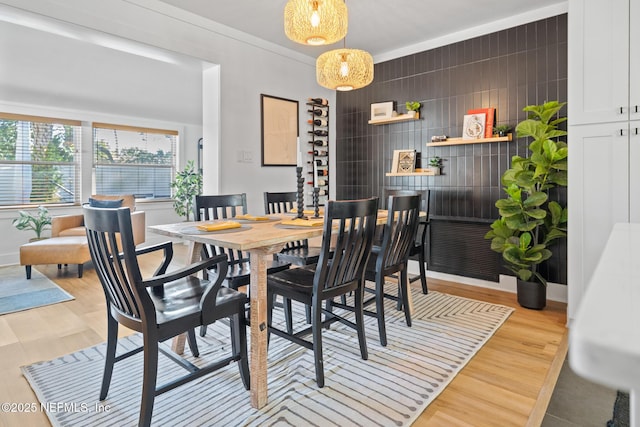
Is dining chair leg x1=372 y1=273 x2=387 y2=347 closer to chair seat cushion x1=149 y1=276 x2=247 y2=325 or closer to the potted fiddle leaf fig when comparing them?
chair seat cushion x1=149 y1=276 x2=247 y2=325

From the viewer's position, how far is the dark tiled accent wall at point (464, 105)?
11.0 feet

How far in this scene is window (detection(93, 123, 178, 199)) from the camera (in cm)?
612

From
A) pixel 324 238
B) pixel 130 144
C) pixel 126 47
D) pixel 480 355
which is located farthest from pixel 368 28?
pixel 130 144

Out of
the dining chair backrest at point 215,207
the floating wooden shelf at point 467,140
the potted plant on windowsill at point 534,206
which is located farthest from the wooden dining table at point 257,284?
the floating wooden shelf at point 467,140

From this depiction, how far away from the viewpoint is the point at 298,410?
5.63 ft

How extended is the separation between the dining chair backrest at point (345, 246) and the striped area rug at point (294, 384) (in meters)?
0.48

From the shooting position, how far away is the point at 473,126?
3693 mm

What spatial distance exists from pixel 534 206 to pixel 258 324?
97.2 inches

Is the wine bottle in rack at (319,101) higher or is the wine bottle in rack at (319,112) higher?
the wine bottle in rack at (319,101)

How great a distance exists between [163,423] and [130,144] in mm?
5917

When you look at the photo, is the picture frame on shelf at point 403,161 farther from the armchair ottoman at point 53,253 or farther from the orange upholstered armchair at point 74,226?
the armchair ottoman at point 53,253

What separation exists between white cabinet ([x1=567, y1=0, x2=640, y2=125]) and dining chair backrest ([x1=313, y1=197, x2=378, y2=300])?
1.81 meters

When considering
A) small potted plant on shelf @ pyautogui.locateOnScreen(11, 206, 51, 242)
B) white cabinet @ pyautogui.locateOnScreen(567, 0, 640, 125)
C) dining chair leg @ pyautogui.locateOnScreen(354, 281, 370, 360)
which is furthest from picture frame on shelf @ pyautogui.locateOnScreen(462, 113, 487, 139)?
small potted plant on shelf @ pyautogui.locateOnScreen(11, 206, 51, 242)

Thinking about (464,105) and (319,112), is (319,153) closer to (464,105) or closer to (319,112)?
(319,112)
